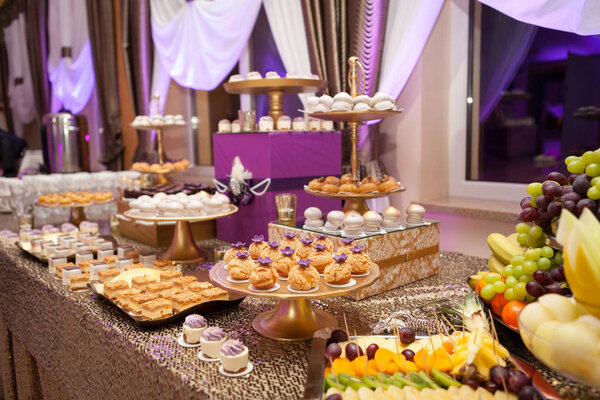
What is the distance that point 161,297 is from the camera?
1.16 meters

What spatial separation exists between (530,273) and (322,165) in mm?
1051

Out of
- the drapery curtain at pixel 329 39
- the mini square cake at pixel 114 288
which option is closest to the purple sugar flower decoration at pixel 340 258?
the mini square cake at pixel 114 288

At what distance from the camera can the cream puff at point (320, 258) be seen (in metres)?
1.02

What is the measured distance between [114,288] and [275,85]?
0.92m

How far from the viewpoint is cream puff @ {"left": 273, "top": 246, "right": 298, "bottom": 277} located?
99 cm

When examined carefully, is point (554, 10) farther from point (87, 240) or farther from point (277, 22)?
point (87, 240)

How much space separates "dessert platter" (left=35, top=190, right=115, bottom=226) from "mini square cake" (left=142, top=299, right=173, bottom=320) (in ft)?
4.43

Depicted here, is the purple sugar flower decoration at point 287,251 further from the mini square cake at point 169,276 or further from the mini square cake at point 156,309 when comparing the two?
the mini square cake at point 169,276

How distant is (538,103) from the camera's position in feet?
6.57

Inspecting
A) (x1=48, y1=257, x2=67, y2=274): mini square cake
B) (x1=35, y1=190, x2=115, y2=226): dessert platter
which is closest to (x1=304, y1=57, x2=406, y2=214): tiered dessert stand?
(x1=48, y1=257, x2=67, y2=274): mini square cake

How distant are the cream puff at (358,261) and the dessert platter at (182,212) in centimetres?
66

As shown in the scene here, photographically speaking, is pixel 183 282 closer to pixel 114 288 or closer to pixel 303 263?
pixel 114 288

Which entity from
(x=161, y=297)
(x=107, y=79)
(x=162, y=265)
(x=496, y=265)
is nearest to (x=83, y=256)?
(x=162, y=265)

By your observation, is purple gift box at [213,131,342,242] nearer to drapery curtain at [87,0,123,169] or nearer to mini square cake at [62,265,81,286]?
mini square cake at [62,265,81,286]
